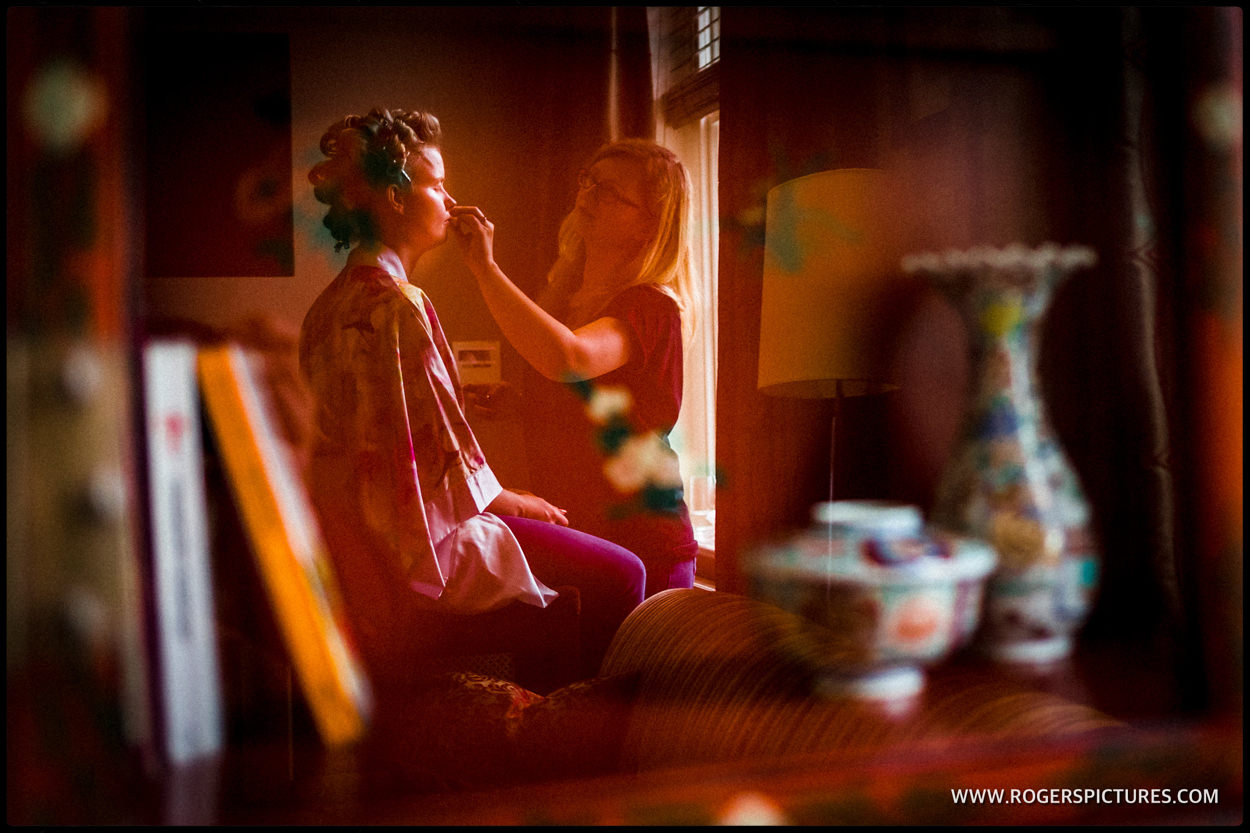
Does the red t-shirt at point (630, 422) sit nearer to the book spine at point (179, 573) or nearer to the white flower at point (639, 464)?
the white flower at point (639, 464)

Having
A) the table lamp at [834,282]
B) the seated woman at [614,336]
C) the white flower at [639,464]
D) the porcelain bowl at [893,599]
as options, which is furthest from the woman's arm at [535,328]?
the porcelain bowl at [893,599]

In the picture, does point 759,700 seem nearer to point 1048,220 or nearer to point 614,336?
point 614,336

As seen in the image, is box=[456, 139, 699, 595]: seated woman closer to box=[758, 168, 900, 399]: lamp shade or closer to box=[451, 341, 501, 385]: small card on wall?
box=[451, 341, 501, 385]: small card on wall

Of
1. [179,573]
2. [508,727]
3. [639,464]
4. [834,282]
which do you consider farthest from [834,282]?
[179,573]

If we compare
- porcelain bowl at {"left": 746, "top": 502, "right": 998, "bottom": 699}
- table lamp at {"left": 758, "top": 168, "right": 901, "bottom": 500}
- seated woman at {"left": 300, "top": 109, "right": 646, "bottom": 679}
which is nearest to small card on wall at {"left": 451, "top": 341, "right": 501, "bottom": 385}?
seated woman at {"left": 300, "top": 109, "right": 646, "bottom": 679}

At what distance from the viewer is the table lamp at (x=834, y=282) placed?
3.91 ft

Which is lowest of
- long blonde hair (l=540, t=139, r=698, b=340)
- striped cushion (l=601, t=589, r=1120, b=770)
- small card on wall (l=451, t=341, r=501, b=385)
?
striped cushion (l=601, t=589, r=1120, b=770)

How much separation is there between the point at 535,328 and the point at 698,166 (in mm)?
340

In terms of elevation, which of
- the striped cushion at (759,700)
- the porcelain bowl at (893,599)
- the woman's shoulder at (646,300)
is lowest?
the striped cushion at (759,700)

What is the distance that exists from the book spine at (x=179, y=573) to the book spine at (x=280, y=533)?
7cm

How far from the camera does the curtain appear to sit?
93 centimetres

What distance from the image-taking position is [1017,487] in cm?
89

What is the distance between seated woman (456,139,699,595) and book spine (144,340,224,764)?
57 centimetres

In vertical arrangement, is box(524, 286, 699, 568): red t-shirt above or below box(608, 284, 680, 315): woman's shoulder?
below
